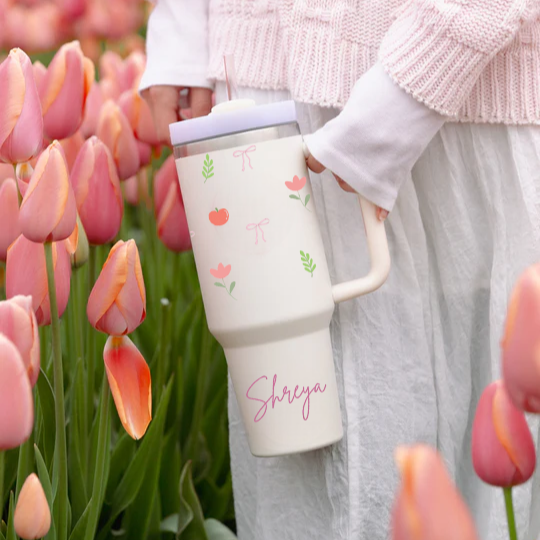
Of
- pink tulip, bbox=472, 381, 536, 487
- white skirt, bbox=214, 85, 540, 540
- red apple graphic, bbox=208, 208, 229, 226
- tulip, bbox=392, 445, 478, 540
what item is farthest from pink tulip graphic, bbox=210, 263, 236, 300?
tulip, bbox=392, 445, 478, 540

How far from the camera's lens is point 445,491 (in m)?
0.27

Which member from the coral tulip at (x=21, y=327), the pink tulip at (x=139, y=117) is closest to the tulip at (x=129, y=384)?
the coral tulip at (x=21, y=327)

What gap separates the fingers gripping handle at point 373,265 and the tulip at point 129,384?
21 centimetres

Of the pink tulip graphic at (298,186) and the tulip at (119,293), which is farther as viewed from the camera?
the pink tulip graphic at (298,186)

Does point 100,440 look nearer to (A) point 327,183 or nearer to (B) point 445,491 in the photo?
(A) point 327,183

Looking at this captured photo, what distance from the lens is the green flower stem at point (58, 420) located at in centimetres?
63

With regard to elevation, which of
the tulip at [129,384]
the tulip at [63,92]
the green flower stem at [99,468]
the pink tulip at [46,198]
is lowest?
the green flower stem at [99,468]

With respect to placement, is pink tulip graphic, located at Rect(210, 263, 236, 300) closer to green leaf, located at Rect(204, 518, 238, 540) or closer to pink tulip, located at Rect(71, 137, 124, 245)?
pink tulip, located at Rect(71, 137, 124, 245)

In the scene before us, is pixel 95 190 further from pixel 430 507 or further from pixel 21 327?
pixel 430 507

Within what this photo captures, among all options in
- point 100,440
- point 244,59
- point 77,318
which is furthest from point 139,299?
point 244,59

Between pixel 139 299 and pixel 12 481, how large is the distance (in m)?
0.30

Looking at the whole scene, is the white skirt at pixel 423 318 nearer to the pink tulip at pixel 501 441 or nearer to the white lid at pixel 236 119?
the white lid at pixel 236 119

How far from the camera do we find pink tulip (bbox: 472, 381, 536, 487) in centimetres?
39

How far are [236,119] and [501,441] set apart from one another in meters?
0.42
